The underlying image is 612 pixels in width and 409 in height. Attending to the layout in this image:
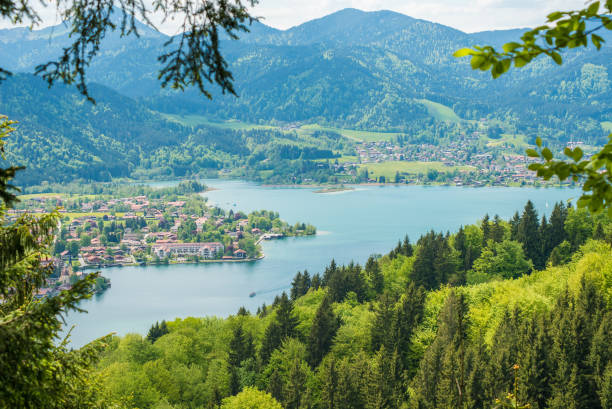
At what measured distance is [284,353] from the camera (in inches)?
950

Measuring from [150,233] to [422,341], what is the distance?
61891 mm

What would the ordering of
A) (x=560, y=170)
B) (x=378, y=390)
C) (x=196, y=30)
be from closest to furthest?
(x=560, y=170) < (x=196, y=30) < (x=378, y=390)

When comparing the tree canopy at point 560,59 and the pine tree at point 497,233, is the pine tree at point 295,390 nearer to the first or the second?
the tree canopy at point 560,59

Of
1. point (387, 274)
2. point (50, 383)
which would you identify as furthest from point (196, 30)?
point (387, 274)

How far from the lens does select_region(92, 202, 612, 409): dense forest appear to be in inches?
609

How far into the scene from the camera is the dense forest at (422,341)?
15461 millimetres

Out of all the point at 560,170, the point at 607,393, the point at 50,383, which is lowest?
the point at 607,393

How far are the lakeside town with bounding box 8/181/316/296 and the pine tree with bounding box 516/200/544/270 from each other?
33.5m

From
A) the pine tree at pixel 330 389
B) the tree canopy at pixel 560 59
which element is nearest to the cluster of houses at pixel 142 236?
the pine tree at pixel 330 389

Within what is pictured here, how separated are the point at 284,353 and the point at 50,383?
21133 mm

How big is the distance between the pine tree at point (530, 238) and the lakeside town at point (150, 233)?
33490 millimetres

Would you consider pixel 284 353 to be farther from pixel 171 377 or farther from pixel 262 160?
pixel 262 160

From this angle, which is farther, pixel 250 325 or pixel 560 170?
pixel 250 325

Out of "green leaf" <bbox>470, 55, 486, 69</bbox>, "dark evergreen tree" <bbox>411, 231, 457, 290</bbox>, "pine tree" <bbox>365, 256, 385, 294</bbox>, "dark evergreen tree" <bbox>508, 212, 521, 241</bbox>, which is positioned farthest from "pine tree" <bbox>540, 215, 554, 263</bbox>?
"green leaf" <bbox>470, 55, 486, 69</bbox>
